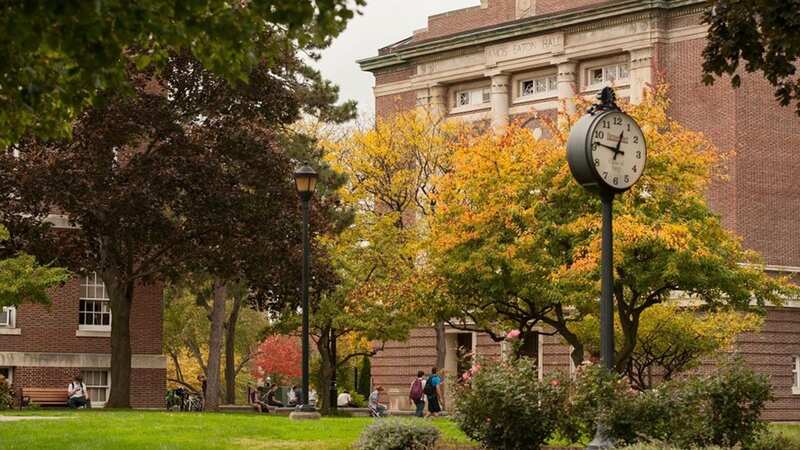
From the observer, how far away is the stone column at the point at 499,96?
6200 cm

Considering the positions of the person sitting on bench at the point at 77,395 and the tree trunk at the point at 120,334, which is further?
the person sitting on bench at the point at 77,395

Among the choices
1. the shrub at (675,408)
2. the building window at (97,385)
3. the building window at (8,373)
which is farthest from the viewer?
the building window at (97,385)

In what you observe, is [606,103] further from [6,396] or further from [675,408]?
[6,396]

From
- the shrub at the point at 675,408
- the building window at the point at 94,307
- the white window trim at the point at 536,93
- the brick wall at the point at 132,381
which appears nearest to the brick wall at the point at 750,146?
the white window trim at the point at 536,93

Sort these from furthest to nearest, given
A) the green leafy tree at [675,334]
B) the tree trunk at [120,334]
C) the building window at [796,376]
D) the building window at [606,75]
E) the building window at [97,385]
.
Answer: the building window at [606,75], the building window at [796,376], the building window at [97,385], the green leafy tree at [675,334], the tree trunk at [120,334]

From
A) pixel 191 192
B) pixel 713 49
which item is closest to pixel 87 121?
pixel 191 192

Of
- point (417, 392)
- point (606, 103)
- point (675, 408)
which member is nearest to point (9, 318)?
point (417, 392)

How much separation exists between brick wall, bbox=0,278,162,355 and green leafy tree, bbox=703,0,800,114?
30.2 meters

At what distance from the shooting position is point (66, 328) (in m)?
47.1

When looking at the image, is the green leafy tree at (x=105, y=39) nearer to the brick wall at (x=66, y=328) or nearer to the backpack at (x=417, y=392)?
the backpack at (x=417, y=392)

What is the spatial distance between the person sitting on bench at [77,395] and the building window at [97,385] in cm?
376

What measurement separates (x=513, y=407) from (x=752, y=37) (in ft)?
18.9

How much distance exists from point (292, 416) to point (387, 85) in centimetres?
3994

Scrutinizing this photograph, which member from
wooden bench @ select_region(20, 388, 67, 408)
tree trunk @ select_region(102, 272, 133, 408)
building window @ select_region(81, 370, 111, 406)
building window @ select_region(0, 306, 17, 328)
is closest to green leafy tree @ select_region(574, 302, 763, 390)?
tree trunk @ select_region(102, 272, 133, 408)
